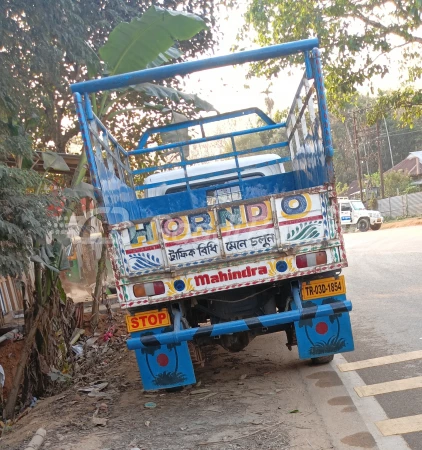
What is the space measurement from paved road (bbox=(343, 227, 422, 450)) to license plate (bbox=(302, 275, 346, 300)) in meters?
0.84

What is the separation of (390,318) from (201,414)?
12.0 ft

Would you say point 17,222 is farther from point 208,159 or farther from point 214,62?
point 208,159

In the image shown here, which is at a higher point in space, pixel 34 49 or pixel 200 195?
pixel 34 49

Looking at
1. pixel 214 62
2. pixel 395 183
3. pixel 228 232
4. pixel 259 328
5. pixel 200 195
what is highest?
pixel 214 62

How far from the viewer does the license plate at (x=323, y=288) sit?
522 cm

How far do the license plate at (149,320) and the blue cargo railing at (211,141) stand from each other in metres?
0.93

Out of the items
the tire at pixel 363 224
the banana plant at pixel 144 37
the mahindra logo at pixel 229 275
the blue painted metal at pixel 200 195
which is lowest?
the tire at pixel 363 224

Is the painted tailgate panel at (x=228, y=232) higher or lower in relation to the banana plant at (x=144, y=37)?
lower

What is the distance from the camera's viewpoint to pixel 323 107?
15.9ft

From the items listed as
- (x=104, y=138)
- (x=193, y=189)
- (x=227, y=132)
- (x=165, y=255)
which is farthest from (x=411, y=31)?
(x=165, y=255)

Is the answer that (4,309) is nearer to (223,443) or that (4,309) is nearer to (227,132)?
(227,132)

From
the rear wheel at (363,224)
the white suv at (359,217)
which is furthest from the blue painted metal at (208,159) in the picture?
Answer: the rear wheel at (363,224)

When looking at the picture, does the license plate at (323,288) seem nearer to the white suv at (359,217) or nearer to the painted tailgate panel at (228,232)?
the painted tailgate panel at (228,232)

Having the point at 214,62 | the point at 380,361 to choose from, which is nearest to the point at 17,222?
the point at 214,62
